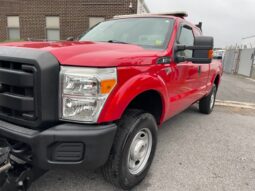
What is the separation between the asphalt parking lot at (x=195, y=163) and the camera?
8.56ft

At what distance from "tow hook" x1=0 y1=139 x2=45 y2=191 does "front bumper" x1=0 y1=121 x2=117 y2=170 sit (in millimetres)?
108

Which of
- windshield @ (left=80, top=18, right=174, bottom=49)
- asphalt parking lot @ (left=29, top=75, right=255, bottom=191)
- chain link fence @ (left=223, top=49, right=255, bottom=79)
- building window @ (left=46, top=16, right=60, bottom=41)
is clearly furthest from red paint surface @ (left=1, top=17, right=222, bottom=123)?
chain link fence @ (left=223, top=49, right=255, bottom=79)

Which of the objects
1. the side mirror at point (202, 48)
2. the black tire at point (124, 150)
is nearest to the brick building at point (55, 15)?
the side mirror at point (202, 48)

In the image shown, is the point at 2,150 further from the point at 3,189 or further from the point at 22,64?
the point at 22,64

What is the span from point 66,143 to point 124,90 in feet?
2.10

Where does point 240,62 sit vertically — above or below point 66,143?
below

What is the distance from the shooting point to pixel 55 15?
12906 mm

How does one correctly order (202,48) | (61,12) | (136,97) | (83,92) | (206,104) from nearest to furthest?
(83,92) < (136,97) < (202,48) < (206,104) < (61,12)

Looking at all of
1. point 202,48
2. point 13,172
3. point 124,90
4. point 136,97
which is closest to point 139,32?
point 202,48

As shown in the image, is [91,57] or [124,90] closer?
[91,57]

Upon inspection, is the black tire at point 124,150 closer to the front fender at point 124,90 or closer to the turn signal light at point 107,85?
the front fender at point 124,90

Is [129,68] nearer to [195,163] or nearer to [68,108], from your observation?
[68,108]

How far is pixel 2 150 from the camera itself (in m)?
1.87

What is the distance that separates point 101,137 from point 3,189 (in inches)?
33.3
